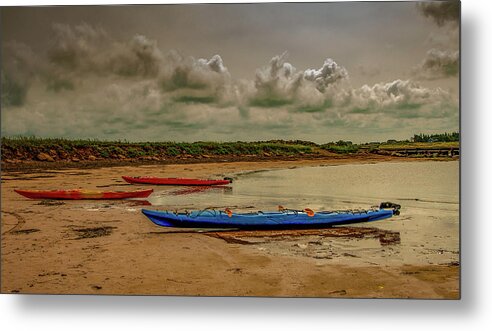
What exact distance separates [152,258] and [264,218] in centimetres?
72

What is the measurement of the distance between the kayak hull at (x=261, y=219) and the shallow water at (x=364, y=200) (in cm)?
5

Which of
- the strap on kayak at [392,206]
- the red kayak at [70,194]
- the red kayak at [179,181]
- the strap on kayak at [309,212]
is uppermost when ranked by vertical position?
the red kayak at [179,181]

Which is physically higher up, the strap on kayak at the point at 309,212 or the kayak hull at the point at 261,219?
the strap on kayak at the point at 309,212

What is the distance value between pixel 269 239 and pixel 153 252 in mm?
704

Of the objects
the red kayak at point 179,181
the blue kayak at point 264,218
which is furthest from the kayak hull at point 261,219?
the red kayak at point 179,181

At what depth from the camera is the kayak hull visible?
322 centimetres

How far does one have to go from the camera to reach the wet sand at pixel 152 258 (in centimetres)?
312

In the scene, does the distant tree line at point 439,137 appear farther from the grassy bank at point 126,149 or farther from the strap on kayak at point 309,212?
the strap on kayak at point 309,212

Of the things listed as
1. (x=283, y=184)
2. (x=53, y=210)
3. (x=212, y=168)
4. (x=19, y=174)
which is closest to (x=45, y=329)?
(x=53, y=210)

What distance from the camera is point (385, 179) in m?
3.26

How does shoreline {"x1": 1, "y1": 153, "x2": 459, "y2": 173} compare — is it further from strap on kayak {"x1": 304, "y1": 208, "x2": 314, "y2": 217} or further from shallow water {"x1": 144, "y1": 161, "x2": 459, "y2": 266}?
strap on kayak {"x1": 304, "y1": 208, "x2": 314, "y2": 217}

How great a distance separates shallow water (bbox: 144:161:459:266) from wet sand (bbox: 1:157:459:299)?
4 cm

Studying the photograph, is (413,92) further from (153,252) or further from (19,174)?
(19,174)

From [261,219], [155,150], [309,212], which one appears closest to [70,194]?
[155,150]
